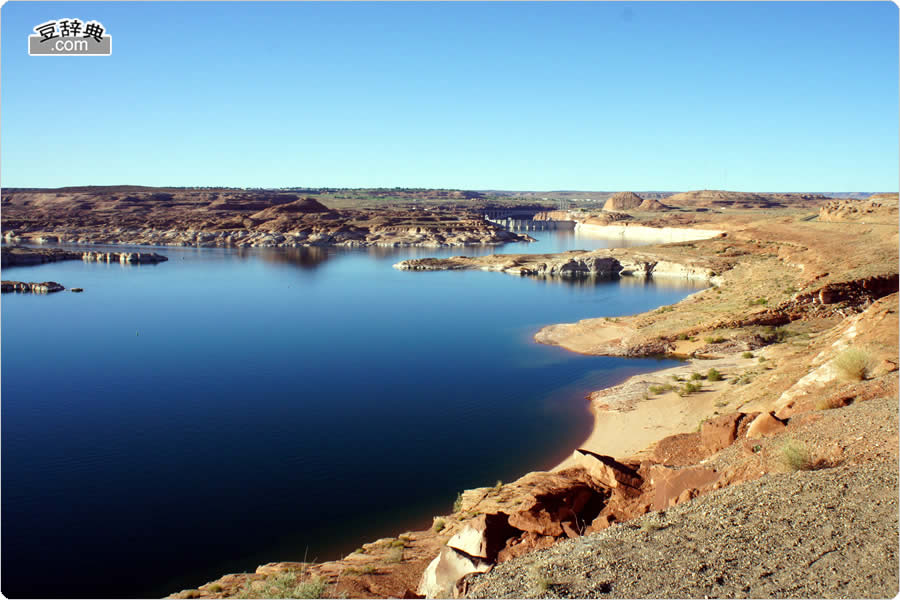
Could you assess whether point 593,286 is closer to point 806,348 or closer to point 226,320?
point 226,320

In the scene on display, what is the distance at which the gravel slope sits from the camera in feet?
22.1

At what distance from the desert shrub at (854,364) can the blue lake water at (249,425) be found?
673 cm

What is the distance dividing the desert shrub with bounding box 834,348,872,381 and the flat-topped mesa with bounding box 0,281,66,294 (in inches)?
1957

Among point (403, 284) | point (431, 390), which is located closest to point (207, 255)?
point (403, 284)

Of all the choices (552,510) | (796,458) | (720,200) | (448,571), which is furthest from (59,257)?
(720,200)

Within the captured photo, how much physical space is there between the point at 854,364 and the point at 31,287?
173ft

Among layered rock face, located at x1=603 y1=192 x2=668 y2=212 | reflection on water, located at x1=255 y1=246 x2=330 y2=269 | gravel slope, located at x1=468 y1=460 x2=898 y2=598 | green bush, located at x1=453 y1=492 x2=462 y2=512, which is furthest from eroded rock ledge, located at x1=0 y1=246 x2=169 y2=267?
layered rock face, located at x1=603 y1=192 x2=668 y2=212

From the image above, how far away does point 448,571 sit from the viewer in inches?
339

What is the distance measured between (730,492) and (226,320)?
32693 millimetres

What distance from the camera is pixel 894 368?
14125 mm

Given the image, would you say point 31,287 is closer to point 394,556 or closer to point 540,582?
point 394,556

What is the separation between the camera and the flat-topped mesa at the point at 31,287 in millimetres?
48469

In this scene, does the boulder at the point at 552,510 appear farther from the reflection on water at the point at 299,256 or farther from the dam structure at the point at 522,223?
the dam structure at the point at 522,223

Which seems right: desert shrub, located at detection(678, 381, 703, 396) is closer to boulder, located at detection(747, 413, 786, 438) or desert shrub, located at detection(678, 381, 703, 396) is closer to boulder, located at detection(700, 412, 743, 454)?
boulder, located at detection(700, 412, 743, 454)
